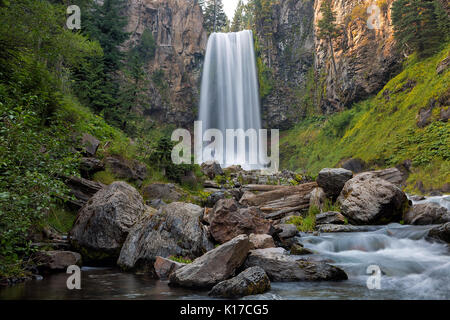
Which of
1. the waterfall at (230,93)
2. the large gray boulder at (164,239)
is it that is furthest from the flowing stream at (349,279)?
the waterfall at (230,93)

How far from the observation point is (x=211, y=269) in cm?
575

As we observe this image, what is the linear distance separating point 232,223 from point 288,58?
46.8 meters

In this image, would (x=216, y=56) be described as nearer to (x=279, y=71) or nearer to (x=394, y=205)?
(x=279, y=71)

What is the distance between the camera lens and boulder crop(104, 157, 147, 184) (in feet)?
39.7

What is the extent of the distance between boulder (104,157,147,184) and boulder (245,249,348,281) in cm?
759

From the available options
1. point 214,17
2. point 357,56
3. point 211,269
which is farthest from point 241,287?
point 214,17

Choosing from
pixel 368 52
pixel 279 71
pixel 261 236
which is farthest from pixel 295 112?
pixel 261 236

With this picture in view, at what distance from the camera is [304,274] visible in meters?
6.19

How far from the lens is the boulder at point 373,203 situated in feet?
33.8

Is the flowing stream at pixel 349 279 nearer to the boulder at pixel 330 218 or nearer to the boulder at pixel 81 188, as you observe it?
the boulder at pixel 330 218

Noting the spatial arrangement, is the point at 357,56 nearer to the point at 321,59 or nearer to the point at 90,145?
the point at 321,59

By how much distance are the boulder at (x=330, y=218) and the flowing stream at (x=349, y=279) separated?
5.18 ft

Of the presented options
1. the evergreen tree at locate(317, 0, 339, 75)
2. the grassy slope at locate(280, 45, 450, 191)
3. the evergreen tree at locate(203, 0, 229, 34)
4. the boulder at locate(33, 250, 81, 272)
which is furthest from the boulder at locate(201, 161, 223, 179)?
the evergreen tree at locate(203, 0, 229, 34)

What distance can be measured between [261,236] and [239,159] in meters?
36.0
